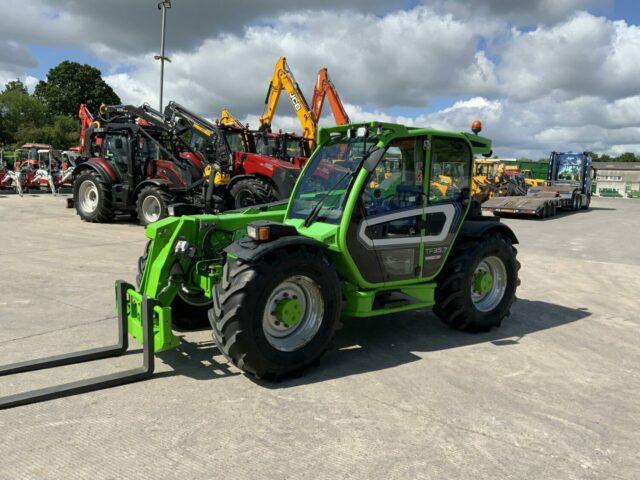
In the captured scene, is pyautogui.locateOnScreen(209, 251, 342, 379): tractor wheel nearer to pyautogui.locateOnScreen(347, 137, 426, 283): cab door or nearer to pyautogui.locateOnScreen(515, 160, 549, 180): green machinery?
pyautogui.locateOnScreen(347, 137, 426, 283): cab door

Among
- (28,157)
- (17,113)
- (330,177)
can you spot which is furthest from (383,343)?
(17,113)

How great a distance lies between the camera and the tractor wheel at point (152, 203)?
13039mm

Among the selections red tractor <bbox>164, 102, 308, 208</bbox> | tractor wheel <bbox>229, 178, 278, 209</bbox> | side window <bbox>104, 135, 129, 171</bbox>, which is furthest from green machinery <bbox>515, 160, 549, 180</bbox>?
side window <bbox>104, 135, 129, 171</bbox>

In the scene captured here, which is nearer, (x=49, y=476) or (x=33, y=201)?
(x=49, y=476)

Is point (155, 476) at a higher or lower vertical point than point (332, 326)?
lower

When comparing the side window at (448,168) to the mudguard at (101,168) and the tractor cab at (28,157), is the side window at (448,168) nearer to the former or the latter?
the mudguard at (101,168)

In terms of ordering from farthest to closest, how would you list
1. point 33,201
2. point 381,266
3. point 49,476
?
point 33,201
point 381,266
point 49,476

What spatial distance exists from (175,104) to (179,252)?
1170 cm

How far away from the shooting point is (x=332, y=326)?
4453 millimetres

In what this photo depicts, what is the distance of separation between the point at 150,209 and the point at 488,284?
396 inches

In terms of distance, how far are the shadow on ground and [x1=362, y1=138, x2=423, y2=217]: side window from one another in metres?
1.36

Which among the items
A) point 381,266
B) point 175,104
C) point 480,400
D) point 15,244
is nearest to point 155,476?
point 480,400

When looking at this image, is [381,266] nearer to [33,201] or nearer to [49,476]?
[49,476]

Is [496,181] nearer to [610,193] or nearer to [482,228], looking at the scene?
[482,228]
